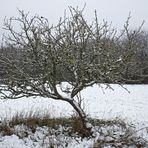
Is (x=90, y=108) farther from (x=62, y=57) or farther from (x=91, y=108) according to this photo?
(x=62, y=57)

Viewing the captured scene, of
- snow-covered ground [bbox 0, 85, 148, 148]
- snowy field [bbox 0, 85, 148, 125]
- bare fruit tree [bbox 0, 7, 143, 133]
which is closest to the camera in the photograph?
bare fruit tree [bbox 0, 7, 143, 133]

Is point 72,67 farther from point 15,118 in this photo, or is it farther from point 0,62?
point 15,118

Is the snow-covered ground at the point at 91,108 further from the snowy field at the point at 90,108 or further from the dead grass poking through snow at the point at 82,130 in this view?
the dead grass poking through snow at the point at 82,130

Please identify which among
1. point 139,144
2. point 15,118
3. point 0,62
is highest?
point 0,62

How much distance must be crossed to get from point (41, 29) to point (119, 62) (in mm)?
1880

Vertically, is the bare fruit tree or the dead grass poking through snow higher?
the bare fruit tree

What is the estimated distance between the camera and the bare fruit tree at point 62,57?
699cm

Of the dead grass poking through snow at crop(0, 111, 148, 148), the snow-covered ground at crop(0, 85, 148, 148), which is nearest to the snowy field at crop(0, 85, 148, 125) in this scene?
the snow-covered ground at crop(0, 85, 148, 148)

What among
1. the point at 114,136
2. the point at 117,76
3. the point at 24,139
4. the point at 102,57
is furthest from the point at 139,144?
the point at 24,139

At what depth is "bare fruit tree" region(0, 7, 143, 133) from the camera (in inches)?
275

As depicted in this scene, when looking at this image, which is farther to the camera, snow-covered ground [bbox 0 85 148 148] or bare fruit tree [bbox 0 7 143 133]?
snow-covered ground [bbox 0 85 148 148]

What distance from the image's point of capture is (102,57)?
764cm

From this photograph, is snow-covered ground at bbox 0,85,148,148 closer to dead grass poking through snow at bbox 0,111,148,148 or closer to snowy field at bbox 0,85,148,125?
snowy field at bbox 0,85,148,125

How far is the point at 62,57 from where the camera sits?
6.96 m
